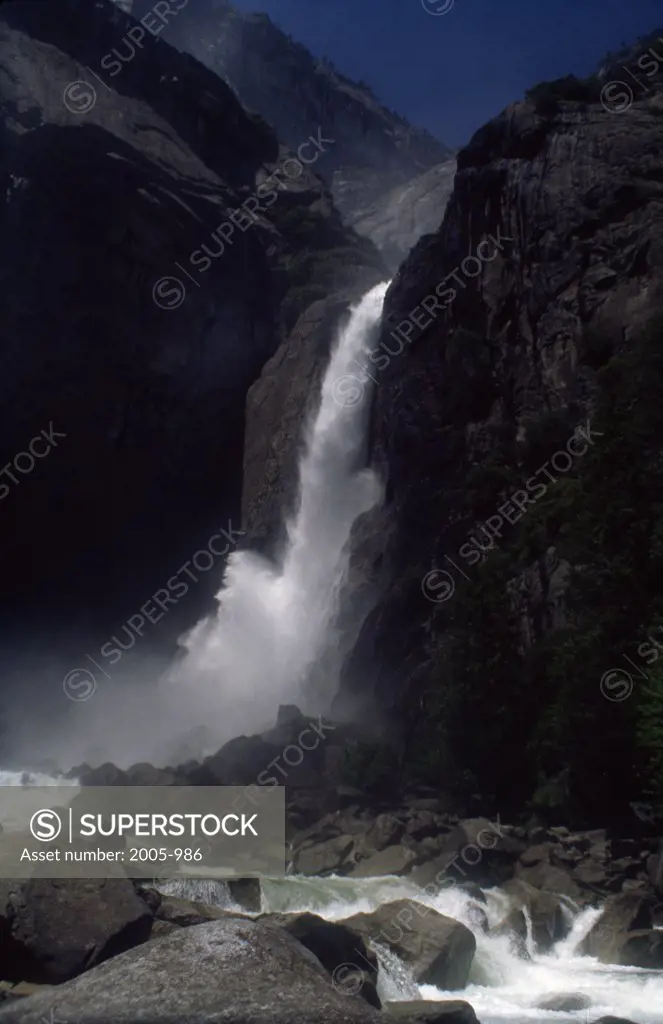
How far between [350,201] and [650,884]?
103 meters

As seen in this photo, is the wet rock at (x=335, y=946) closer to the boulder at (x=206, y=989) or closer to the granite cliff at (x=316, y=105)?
the boulder at (x=206, y=989)

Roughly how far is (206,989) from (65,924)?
13.3 feet

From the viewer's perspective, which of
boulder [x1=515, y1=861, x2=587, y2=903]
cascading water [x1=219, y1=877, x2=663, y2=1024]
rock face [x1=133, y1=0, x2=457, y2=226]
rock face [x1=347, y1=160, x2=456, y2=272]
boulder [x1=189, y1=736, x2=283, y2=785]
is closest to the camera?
cascading water [x1=219, y1=877, x2=663, y2=1024]

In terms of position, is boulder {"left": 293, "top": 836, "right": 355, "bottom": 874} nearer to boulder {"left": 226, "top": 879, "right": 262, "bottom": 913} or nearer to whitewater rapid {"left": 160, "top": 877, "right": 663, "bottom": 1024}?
whitewater rapid {"left": 160, "top": 877, "right": 663, "bottom": 1024}

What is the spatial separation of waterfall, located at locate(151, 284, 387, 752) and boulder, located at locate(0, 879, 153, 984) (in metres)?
29.8

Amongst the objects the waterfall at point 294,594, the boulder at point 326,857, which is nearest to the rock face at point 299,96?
the waterfall at point 294,594

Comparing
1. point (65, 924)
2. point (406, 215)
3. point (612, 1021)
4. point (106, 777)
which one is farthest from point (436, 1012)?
point (406, 215)

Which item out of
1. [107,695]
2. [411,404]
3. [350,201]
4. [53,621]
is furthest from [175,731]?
[350,201]

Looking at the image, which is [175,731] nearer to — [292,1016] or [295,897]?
[295,897]

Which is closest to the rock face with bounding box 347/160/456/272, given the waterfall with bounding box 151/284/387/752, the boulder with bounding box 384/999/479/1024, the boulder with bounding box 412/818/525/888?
the waterfall with bounding box 151/284/387/752

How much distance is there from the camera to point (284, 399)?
5578 centimetres

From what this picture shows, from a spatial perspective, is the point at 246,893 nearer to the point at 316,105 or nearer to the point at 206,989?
the point at 206,989

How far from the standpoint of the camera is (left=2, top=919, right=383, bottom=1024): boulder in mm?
10469

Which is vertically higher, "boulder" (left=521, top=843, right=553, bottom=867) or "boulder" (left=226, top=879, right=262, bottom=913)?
"boulder" (left=521, top=843, right=553, bottom=867)
